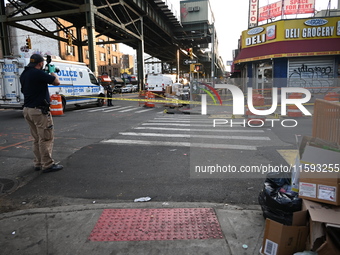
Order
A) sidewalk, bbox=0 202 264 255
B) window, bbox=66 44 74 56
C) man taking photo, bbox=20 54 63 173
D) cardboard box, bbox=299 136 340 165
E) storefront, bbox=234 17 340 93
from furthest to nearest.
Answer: window, bbox=66 44 74 56 → storefront, bbox=234 17 340 93 → man taking photo, bbox=20 54 63 173 → sidewalk, bbox=0 202 264 255 → cardboard box, bbox=299 136 340 165

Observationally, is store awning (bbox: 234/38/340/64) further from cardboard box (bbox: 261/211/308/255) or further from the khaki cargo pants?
cardboard box (bbox: 261/211/308/255)

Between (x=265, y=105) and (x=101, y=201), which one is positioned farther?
(x=265, y=105)

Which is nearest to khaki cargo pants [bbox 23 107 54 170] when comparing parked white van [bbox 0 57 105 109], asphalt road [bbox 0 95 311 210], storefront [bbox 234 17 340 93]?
asphalt road [bbox 0 95 311 210]

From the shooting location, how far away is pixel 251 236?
112 inches

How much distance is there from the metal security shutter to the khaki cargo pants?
20.1 meters

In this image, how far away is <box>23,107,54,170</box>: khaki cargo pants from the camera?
4.81 m

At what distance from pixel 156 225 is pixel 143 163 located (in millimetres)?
2525

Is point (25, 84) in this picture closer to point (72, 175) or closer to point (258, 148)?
point (72, 175)

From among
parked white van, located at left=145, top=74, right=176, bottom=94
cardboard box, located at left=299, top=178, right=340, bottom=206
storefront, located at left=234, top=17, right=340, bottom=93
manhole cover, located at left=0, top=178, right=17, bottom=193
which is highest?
storefront, located at left=234, top=17, right=340, bottom=93

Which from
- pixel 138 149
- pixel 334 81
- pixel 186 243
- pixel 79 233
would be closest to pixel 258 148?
pixel 138 149

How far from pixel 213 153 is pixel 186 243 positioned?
12.0 feet

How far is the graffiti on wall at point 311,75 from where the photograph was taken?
2050cm

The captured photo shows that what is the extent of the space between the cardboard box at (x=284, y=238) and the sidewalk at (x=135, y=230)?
0.28 metres

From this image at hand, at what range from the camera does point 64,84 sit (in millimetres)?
14891
